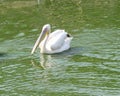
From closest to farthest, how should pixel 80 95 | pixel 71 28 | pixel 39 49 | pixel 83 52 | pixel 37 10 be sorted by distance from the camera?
pixel 80 95, pixel 83 52, pixel 39 49, pixel 71 28, pixel 37 10

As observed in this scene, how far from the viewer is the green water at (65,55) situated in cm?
1085

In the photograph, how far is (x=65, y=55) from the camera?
13.6 meters

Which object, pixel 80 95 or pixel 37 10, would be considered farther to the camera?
pixel 37 10

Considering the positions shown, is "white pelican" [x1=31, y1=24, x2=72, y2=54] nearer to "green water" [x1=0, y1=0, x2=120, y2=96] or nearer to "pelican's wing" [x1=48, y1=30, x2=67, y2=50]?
"pelican's wing" [x1=48, y1=30, x2=67, y2=50]

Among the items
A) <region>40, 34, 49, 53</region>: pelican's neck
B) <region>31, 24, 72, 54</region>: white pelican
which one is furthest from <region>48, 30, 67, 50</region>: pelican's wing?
<region>40, 34, 49, 53</region>: pelican's neck

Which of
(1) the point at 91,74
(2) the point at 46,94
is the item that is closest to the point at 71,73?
(1) the point at 91,74

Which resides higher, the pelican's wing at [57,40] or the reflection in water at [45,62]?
the pelican's wing at [57,40]

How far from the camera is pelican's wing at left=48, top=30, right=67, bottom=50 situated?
13930 mm

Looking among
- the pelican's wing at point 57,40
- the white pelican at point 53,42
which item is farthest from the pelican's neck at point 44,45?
the pelican's wing at point 57,40

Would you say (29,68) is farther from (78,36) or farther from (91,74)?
(78,36)

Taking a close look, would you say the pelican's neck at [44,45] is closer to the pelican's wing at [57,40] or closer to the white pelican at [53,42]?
the white pelican at [53,42]

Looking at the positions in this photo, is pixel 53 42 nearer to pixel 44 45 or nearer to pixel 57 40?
pixel 57 40

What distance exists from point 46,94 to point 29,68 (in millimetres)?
2172

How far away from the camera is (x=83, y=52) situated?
44.2 ft
